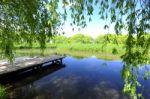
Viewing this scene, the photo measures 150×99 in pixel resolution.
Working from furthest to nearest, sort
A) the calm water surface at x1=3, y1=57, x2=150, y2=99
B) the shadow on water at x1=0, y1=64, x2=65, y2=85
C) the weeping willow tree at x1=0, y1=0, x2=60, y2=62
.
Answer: the shadow on water at x1=0, y1=64, x2=65, y2=85
the calm water surface at x1=3, y1=57, x2=150, y2=99
the weeping willow tree at x1=0, y1=0, x2=60, y2=62

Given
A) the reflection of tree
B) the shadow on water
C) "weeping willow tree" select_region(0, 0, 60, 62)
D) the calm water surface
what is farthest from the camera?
the shadow on water

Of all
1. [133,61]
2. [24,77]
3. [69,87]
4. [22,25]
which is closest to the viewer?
[133,61]

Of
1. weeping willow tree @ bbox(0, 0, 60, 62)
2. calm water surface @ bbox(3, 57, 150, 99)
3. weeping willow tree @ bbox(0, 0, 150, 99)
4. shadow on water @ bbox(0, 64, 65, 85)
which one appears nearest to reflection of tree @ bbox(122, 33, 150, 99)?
weeping willow tree @ bbox(0, 0, 150, 99)

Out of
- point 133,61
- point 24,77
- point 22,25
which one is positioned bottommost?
point 24,77

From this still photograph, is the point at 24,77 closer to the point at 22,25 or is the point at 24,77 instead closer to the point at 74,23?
the point at 22,25

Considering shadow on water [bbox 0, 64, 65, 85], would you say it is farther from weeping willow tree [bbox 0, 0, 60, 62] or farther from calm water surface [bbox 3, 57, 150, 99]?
weeping willow tree [bbox 0, 0, 60, 62]

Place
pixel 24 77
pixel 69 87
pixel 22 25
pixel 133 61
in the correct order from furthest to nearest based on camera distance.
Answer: pixel 24 77 < pixel 69 87 < pixel 22 25 < pixel 133 61

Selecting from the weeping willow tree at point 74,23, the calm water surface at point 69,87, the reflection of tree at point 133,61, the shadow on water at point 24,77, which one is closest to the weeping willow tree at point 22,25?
the weeping willow tree at point 74,23

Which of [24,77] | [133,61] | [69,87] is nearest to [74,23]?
[133,61]

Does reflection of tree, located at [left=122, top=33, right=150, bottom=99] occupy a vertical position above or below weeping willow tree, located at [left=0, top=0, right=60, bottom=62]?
→ below

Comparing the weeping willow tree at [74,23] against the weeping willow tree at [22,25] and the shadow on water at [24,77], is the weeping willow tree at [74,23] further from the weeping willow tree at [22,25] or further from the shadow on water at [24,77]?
the shadow on water at [24,77]

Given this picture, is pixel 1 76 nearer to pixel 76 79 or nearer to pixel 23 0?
pixel 76 79

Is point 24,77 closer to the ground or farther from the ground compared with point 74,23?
closer to the ground

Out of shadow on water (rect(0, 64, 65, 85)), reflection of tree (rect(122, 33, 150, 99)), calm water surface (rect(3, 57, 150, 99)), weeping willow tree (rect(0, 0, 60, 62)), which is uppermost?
weeping willow tree (rect(0, 0, 60, 62))
